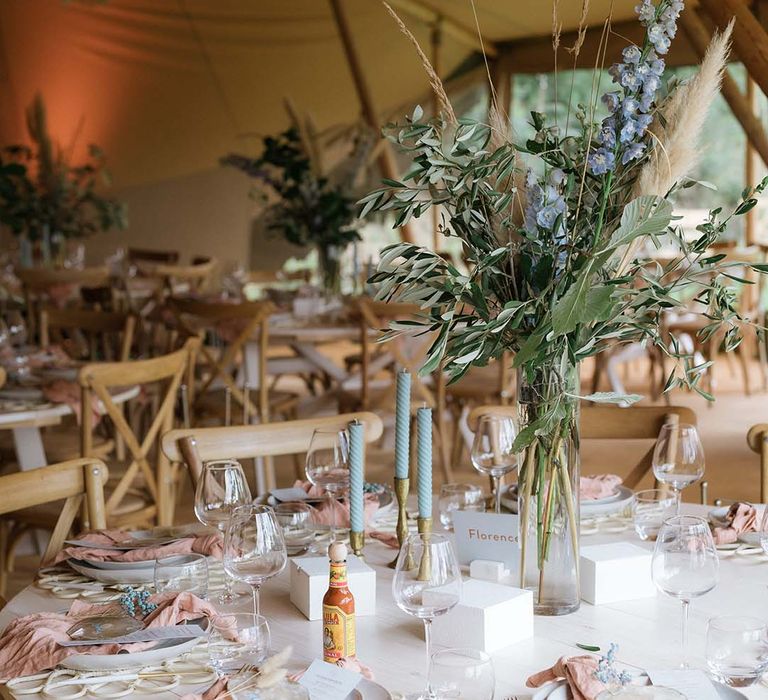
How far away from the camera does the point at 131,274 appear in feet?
24.8

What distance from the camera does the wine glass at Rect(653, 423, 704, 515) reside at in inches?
79.1

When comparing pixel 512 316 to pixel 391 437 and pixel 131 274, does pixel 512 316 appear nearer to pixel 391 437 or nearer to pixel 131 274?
pixel 391 437

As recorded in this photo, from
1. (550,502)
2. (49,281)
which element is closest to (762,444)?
(550,502)

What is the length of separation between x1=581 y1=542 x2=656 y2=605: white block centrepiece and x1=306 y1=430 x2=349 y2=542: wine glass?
510mm

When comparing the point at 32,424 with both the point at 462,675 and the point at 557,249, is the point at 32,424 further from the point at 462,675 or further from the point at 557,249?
the point at 462,675

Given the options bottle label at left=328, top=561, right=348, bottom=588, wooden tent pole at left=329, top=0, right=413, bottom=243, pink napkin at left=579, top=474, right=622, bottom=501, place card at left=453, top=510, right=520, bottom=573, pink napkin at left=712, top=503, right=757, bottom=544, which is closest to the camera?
bottle label at left=328, top=561, right=348, bottom=588

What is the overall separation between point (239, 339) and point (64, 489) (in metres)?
2.46

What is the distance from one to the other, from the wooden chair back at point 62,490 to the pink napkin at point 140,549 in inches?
5.1

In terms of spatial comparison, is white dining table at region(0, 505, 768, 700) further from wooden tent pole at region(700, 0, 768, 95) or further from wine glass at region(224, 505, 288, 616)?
wooden tent pole at region(700, 0, 768, 95)

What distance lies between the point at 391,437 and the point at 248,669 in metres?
4.35

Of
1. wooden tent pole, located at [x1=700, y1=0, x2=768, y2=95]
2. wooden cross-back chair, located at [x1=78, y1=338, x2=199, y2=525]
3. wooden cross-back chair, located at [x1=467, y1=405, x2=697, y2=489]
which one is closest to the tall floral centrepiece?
wooden cross-back chair, located at [x1=467, y1=405, x2=697, y2=489]

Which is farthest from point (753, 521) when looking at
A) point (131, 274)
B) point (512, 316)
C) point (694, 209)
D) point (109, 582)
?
point (694, 209)

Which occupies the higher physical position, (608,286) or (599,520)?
(608,286)

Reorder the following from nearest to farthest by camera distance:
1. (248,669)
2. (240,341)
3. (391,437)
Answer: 1. (248,669)
2. (240,341)
3. (391,437)
